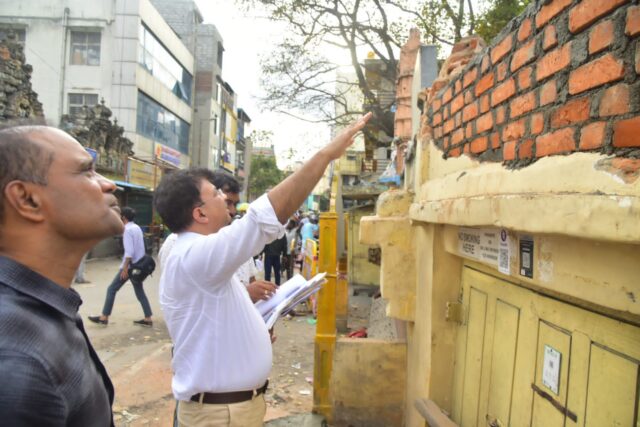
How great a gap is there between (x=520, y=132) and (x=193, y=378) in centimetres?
165

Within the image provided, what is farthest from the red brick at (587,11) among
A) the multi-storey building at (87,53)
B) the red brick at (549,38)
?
the multi-storey building at (87,53)

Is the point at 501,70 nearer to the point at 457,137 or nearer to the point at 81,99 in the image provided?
the point at 457,137

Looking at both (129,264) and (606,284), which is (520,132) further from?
(129,264)

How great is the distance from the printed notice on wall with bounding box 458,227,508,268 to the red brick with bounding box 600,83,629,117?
801 millimetres

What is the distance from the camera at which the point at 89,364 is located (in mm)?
1100

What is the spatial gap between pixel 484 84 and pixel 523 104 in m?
0.44

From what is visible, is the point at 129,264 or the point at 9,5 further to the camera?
the point at 9,5

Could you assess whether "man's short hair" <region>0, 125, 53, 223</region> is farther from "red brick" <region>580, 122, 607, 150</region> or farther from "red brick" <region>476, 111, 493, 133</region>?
"red brick" <region>476, 111, 493, 133</region>

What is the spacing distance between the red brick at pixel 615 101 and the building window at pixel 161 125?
21.2 m

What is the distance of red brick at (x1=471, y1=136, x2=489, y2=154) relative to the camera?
6.70 feet

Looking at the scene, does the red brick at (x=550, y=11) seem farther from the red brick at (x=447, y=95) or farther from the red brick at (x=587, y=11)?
the red brick at (x=447, y=95)

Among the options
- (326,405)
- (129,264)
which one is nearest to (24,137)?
(326,405)

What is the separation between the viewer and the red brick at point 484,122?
199 centimetres

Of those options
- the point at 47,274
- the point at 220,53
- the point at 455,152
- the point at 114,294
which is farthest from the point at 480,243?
the point at 220,53
